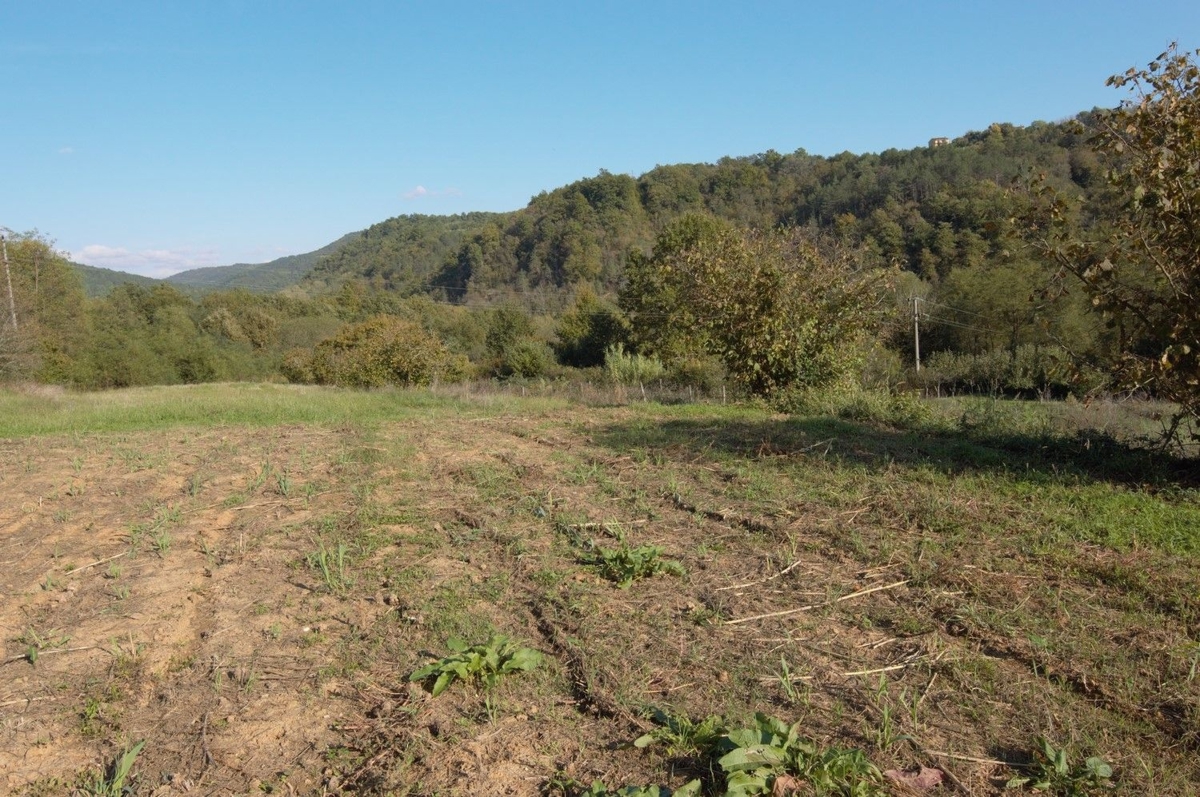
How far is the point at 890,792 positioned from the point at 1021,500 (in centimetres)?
376

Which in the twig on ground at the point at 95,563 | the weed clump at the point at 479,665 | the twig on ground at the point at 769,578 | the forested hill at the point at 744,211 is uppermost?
the forested hill at the point at 744,211

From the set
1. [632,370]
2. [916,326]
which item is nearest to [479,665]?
[632,370]

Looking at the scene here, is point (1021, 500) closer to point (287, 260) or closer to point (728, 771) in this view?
point (728, 771)

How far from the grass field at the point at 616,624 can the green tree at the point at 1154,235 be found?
93 cm

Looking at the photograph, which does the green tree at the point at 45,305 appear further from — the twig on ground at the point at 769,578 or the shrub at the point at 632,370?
the twig on ground at the point at 769,578

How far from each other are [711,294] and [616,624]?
32.7ft

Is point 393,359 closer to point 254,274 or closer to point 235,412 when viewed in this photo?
point 235,412

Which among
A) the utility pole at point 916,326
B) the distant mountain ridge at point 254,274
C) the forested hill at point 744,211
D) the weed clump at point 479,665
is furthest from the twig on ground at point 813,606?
the distant mountain ridge at point 254,274

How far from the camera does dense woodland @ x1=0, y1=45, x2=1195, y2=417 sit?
41.2 feet

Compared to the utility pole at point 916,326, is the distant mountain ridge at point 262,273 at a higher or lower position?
higher

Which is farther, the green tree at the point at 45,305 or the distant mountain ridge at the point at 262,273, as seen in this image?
the distant mountain ridge at the point at 262,273

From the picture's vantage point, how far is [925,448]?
7336 mm

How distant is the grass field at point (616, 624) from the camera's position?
2592 millimetres

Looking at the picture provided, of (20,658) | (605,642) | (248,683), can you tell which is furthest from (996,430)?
(20,658)
